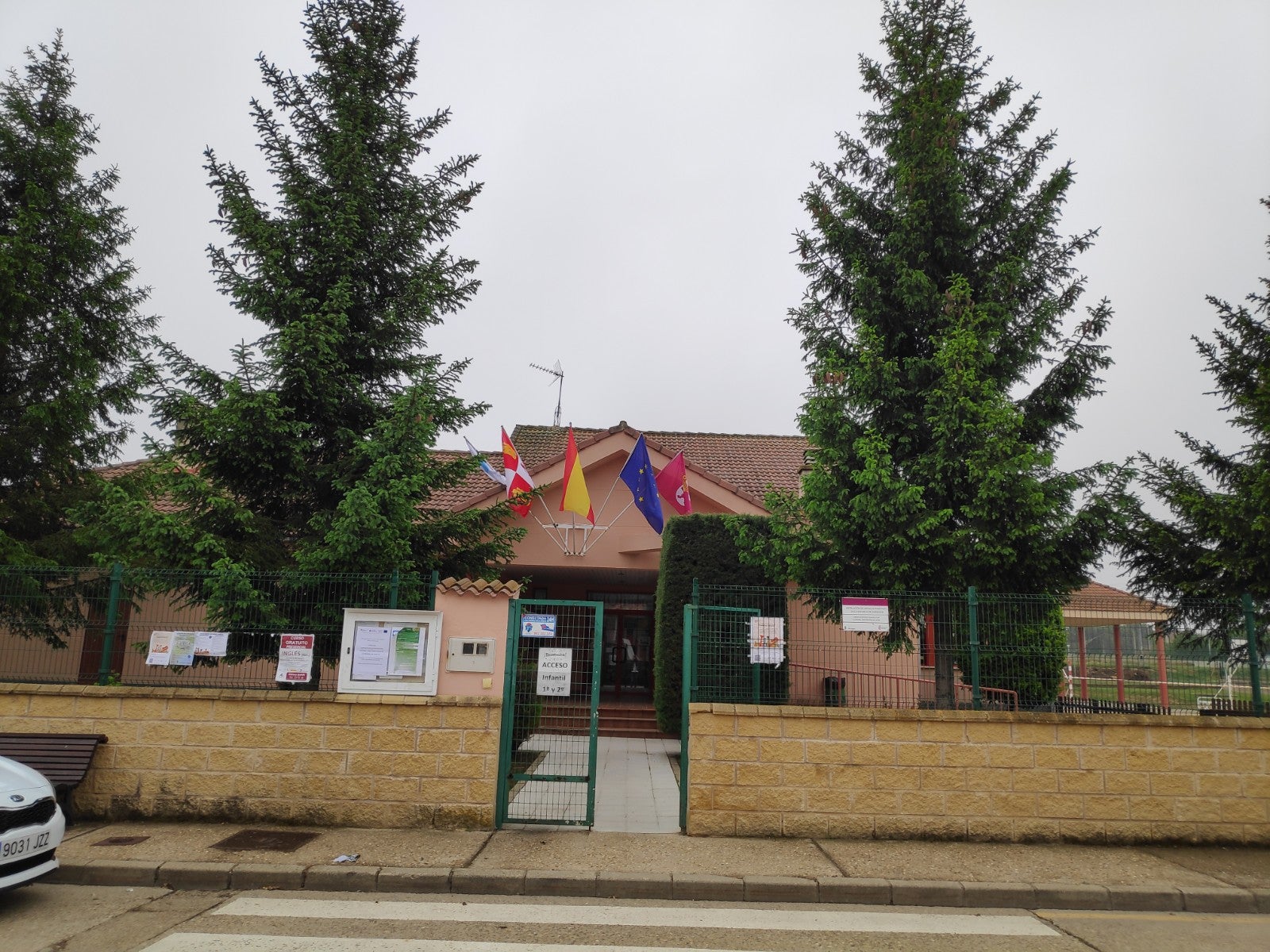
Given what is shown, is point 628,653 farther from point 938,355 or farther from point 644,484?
point 938,355

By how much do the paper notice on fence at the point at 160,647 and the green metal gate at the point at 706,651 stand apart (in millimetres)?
5416

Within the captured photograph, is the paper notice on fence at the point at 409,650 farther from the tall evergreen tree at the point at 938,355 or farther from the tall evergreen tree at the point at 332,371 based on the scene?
the tall evergreen tree at the point at 938,355

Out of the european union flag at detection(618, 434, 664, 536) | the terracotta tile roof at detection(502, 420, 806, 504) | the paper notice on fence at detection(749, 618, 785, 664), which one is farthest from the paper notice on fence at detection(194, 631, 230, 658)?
the terracotta tile roof at detection(502, 420, 806, 504)

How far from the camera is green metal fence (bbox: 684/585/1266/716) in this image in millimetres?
7945

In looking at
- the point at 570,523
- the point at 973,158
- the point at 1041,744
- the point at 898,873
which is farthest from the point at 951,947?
the point at 570,523

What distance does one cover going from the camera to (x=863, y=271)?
10.3 meters

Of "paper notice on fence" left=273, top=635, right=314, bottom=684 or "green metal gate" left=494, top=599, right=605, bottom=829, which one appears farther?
"paper notice on fence" left=273, top=635, right=314, bottom=684

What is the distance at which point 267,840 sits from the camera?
7027 millimetres

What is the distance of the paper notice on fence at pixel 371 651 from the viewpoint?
783 centimetres

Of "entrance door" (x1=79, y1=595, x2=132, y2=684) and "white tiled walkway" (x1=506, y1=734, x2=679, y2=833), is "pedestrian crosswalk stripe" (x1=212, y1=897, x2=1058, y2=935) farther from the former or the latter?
"entrance door" (x1=79, y1=595, x2=132, y2=684)

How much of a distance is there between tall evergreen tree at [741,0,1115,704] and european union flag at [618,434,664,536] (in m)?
3.86

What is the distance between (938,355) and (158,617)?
9.54 m

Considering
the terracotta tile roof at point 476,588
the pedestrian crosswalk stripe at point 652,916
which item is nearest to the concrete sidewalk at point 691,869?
the pedestrian crosswalk stripe at point 652,916

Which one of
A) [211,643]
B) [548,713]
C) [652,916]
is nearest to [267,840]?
[211,643]
